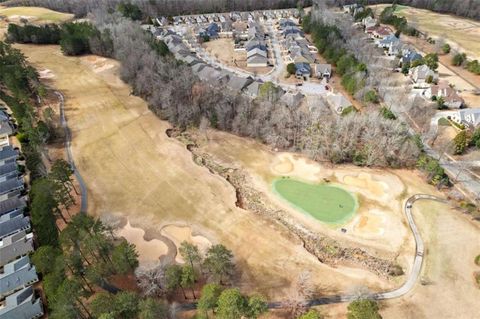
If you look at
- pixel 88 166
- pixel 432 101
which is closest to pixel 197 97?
pixel 88 166

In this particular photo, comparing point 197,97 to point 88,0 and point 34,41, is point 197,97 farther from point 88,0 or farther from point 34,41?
point 88,0

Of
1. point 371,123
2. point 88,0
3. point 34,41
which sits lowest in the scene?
point 371,123

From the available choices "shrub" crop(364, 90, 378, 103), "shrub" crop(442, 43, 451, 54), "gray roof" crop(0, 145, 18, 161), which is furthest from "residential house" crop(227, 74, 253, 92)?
"shrub" crop(442, 43, 451, 54)

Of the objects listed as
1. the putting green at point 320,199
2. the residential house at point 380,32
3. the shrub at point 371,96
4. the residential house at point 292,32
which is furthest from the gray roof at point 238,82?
the residential house at point 380,32

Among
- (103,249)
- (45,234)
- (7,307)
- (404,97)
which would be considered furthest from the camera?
(404,97)

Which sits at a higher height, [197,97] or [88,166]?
[197,97]

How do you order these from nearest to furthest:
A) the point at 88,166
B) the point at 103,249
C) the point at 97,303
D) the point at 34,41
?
the point at 97,303 < the point at 103,249 < the point at 88,166 < the point at 34,41
